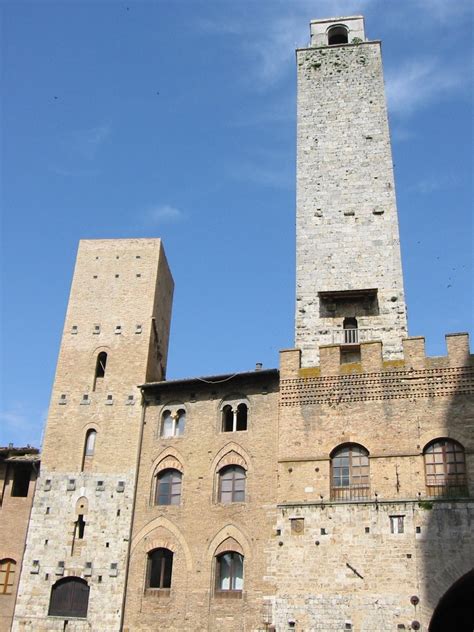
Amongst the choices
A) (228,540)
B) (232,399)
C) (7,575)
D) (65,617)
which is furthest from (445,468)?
(7,575)

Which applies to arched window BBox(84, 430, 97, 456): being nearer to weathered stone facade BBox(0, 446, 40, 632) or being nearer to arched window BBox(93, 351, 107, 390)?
weathered stone facade BBox(0, 446, 40, 632)

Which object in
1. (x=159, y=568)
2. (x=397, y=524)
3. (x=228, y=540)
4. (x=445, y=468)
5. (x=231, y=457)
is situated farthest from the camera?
(x=231, y=457)

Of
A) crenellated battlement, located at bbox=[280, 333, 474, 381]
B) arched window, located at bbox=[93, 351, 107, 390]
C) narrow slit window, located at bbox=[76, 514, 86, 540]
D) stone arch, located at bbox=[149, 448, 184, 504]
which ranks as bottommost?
narrow slit window, located at bbox=[76, 514, 86, 540]

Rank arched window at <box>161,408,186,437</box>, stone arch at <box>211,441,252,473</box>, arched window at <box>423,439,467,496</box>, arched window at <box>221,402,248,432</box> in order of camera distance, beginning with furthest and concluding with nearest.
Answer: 1. arched window at <box>161,408,186,437</box>
2. arched window at <box>221,402,248,432</box>
3. stone arch at <box>211,441,252,473</box>
4. arched window at <box>423,439,467,496</box>

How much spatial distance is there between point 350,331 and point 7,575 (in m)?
13.8

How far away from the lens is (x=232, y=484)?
22.4 m

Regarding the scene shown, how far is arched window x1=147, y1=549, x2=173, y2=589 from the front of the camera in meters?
21.9

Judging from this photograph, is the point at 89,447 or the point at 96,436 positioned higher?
the point at 96,436

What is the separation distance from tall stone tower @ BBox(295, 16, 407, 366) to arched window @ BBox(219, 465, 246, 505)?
162 inches

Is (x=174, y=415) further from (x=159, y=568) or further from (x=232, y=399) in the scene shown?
(x=159, y=568)

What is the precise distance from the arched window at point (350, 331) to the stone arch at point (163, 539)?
26.3ft

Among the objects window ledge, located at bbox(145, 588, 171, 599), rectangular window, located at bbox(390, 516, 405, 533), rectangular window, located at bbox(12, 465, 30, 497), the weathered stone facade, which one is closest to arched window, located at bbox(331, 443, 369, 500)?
rectangular window, located at bbox(390, 516, 405, 533)

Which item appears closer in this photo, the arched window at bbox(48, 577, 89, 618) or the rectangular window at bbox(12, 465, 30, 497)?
the arched window at bbox(48, 577, 89, 618)

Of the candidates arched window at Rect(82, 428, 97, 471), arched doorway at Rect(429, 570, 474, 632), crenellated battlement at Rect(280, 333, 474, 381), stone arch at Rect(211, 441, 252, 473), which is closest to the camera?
crenellated battlement at Rect(280, 333, 474, 381)
